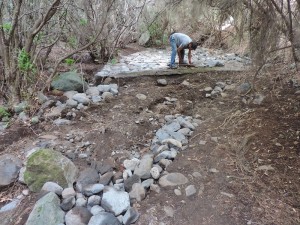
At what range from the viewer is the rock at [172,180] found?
2.53 m

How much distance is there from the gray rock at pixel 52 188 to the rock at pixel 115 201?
394 mm

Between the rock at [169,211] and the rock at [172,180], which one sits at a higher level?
the rock at [172,180]

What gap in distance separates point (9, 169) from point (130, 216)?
133 centimetres

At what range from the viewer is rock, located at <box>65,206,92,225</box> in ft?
7.08

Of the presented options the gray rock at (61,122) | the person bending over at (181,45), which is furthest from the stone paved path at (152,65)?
the gray rock at (61,122)

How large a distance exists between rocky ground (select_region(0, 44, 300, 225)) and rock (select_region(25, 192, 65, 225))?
0.53 feet

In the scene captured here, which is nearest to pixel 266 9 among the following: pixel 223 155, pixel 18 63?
pixel 223 155

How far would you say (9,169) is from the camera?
2746 mm

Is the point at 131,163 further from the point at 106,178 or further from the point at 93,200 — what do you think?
the point at 93,200

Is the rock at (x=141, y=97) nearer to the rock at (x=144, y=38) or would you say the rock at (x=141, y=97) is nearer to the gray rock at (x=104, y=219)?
the gray rock at (x=104, y=219)

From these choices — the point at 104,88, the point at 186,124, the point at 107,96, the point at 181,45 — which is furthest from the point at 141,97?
the point at 181,45

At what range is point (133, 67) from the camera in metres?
6.34

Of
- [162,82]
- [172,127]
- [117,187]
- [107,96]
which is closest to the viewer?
[117,187]

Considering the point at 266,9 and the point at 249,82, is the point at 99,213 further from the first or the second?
the point at 249,82
